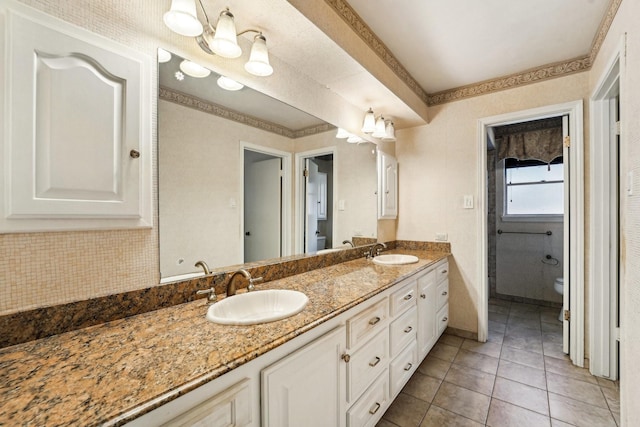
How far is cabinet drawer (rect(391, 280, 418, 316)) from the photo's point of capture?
5.15ft

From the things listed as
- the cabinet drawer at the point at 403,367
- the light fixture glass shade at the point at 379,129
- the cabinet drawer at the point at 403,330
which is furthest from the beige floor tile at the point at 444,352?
the light fixture glass shade at the point at 379,129

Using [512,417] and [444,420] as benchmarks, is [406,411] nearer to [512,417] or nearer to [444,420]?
[444,420]

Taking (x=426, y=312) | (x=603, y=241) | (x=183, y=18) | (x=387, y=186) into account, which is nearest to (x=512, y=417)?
(x=426, y=312)

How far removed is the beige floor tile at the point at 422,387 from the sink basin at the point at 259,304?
118cm

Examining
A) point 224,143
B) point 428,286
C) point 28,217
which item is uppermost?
point 224,143

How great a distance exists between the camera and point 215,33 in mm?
1134

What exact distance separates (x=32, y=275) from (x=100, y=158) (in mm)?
400

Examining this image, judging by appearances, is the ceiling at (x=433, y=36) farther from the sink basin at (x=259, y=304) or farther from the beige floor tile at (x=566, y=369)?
the beige floor tile at (x=566, y=369)

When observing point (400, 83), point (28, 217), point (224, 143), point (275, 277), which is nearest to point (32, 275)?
point (28, 217)

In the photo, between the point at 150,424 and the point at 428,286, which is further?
the point at 428,286

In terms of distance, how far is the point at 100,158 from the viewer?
3.02 feet

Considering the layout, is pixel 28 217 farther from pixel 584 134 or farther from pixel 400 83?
pixel 584 134

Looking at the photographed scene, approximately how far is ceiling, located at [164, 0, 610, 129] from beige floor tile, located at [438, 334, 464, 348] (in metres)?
2.12

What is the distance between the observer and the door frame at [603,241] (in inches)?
73.8
